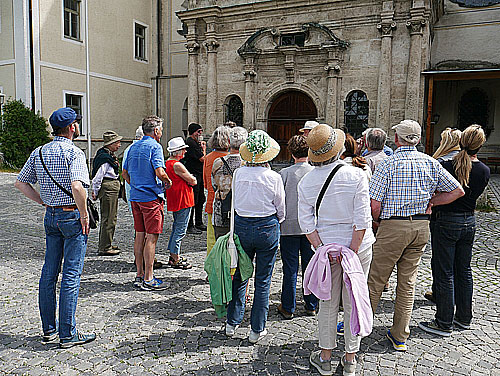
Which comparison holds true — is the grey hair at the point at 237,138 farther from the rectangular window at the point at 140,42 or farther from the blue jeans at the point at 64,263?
the rectangular window at the point at 140,42

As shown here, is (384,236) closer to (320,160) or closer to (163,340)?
(320,160)

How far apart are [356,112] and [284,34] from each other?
162 inches

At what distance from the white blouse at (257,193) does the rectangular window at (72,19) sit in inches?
747

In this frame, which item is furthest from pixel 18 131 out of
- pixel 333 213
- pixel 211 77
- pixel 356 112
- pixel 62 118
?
pixel 333 213

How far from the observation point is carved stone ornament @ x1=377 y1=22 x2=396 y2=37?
1441 cm

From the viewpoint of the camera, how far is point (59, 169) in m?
3.63

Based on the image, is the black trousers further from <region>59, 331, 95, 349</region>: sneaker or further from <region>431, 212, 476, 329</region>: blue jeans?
<region>431, 212, 476, 329</region>: blue jeans

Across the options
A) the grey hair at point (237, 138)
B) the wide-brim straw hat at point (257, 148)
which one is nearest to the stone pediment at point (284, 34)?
the grey hair at point (237, 138)

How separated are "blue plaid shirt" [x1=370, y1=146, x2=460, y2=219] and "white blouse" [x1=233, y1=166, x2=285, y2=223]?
33.9 inches

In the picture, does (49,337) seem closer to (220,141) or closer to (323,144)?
(220,141)

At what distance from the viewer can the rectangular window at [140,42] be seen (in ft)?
78.1

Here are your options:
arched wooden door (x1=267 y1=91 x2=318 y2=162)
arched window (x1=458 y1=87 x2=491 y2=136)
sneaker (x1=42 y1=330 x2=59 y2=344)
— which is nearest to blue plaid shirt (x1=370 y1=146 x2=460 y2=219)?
sneaker (x1=42 y1=330 x2=59 y2=344)

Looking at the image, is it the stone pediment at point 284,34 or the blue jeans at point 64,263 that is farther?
the stone pediment at point 284,34

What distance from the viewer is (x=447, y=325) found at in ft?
13.6
